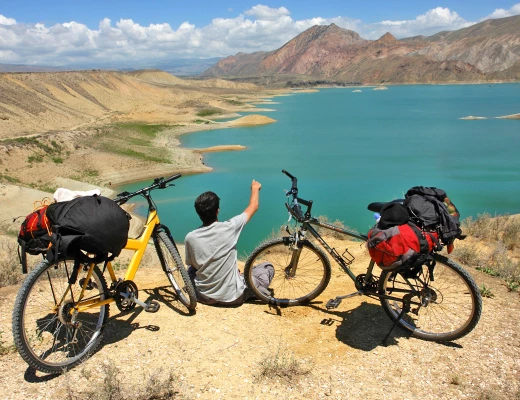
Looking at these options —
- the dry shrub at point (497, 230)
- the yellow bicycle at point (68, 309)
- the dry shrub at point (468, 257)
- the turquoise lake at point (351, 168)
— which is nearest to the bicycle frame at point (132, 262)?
the yellow bicycle at point (68, 309)

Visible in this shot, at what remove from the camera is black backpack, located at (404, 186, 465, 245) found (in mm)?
3215

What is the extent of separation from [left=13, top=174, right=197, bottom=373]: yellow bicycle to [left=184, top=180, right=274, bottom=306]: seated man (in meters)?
0.17

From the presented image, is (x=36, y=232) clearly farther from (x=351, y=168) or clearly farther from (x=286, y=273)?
(x=351, y=168)

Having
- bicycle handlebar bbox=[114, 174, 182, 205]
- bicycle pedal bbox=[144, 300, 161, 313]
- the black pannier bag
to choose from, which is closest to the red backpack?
the black pannier bag

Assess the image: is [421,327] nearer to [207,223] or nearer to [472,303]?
[472,303]

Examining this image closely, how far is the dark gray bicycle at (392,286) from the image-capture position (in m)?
3.39

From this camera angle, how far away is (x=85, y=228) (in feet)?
9.19

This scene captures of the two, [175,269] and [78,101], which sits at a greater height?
[175,269]

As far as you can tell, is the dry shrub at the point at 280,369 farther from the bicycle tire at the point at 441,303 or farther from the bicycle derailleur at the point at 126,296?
the bicycle derailleur at the point at 126,296

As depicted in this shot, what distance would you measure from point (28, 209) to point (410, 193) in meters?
14.1

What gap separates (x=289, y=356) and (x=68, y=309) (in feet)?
5.46

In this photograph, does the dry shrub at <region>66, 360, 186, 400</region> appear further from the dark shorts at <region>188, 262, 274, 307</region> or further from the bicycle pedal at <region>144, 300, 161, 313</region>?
the dark shorts at <region>188, 262, 274, 307</region>

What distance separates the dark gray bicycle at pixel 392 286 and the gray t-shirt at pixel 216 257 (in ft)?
0.70

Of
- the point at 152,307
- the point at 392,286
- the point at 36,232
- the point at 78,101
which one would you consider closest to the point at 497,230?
the point at 392,286
